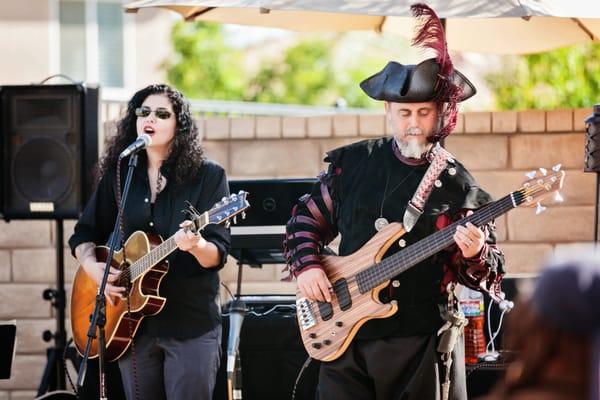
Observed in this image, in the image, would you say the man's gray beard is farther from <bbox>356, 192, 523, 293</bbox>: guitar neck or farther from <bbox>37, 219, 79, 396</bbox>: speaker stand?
<bbox>37, 219, 79, 396</bbox>: speaker stand

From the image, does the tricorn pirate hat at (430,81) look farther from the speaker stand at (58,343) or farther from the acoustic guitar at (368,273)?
the speaker stand at (58,343)

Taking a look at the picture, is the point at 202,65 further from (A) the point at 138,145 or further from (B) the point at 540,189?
(B) the point at 540,189

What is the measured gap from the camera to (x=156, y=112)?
4828mm

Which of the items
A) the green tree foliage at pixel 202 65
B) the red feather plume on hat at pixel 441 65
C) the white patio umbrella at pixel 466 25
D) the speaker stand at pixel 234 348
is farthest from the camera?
the green tree foliage at pixel 202 65

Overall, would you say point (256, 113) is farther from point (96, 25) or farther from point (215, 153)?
point (96, 25)

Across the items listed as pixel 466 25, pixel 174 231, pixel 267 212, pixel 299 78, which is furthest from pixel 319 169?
pixel 299 78

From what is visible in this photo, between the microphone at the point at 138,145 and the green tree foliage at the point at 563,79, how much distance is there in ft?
33.0

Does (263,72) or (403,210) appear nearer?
(403,210)

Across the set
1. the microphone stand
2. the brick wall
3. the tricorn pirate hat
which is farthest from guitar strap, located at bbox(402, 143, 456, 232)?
the brick wall

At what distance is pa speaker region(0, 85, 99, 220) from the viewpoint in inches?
237

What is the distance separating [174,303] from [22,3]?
17.1 ft

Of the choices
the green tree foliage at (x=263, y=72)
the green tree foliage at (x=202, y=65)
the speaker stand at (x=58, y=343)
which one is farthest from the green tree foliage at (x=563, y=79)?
the speaker stand at (x=58, y=343)

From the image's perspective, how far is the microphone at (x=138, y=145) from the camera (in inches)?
177

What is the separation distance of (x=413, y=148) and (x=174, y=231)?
121 centimetres
